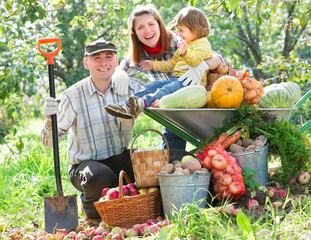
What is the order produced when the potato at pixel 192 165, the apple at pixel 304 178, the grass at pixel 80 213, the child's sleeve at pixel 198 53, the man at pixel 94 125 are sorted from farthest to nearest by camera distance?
the man at pixel 94 125 < the child's sleeve at pixel 198 53 < the apple at pixel 304 178 < the potato at pixel 192 165 < the grass at pixel 80 213

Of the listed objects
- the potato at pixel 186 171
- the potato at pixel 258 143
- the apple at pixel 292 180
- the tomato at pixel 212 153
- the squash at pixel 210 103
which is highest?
the squash at pixel 210 103

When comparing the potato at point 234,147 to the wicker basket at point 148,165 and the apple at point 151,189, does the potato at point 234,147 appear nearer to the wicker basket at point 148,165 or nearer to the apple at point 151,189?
the wicker basket at point 148,165

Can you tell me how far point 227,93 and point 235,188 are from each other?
0.72 meters

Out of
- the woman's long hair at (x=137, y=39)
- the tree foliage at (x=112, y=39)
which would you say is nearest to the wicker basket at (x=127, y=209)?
the woman's long hair at (x=137, y=39)

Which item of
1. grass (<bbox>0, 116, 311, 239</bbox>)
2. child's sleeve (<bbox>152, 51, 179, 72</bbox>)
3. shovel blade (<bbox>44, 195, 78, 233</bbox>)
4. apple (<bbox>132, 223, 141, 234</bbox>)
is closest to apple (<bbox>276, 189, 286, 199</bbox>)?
grass (<bbox>0, 116, 311, 239</bbox>)

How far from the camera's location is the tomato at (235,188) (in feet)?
9.60

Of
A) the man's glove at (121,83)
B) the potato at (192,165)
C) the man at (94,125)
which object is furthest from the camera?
the man's glove at (121,83)

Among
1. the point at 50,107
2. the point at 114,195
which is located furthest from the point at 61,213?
the point at 50,107

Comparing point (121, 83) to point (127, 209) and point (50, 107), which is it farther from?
point (127, 209)

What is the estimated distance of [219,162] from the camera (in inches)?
118

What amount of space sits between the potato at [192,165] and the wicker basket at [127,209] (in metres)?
0.35

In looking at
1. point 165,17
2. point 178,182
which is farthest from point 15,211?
point 165,17

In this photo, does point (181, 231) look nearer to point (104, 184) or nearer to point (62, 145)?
point (104, 184)

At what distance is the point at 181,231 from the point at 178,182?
405mm
